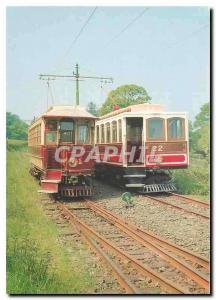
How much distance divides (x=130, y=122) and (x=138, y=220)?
3819mm

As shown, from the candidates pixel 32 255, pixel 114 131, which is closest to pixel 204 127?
pixel 32 255

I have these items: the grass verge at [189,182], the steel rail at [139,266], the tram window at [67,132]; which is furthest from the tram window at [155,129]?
the steel rail at [139,266]

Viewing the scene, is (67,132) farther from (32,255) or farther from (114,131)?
(32,255)

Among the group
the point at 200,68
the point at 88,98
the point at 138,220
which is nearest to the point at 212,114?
the point at 200,68

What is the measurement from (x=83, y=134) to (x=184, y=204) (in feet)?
10.3

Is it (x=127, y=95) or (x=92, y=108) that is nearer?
(x=127, y=95)

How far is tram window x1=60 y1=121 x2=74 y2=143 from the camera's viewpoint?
10867 millimetres

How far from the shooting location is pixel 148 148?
451 inches

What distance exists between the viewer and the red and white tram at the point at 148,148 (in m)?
11.3

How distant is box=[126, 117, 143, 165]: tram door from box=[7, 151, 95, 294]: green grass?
14.6 feet

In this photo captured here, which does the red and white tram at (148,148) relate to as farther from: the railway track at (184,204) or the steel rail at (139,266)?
the steel rail at (139,266)

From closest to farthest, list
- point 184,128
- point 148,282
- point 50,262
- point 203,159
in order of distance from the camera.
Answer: point 148,282, point 50,262, point 203,159, point 184,128

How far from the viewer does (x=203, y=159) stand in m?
7.72
